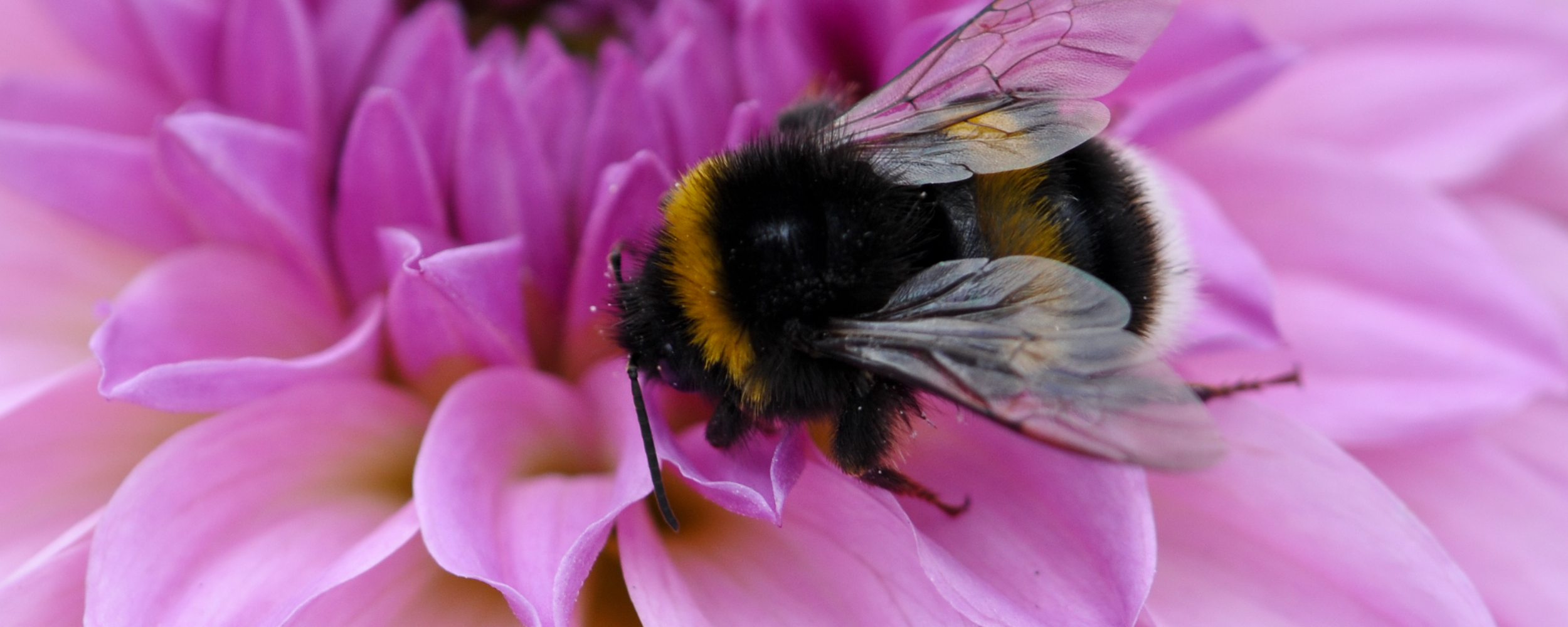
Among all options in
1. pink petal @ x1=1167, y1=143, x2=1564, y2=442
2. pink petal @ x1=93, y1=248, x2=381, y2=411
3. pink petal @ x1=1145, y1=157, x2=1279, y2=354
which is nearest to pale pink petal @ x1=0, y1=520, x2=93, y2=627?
pink petal @ x1=93, y1=248, x2=381, y2=411

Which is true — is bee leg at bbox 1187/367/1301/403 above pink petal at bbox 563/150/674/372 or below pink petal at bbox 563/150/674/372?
below

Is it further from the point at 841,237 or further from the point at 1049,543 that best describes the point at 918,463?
the point at 841,237

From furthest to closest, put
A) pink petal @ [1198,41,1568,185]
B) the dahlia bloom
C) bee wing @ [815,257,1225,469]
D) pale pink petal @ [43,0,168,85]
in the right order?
pink petal @ [1198,41,1568,185] < pale pink petal @ [43,0,168,85] < the dahlia bloom < bee wing @ [815,257,1225,469]

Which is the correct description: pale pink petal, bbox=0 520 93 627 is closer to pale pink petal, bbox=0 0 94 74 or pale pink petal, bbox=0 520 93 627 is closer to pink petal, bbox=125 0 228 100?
pink petal, bbox=125 0 228 100

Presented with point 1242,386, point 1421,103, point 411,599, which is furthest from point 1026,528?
point 1421,103

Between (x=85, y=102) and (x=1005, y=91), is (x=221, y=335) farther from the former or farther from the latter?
(x=1005, y=91)

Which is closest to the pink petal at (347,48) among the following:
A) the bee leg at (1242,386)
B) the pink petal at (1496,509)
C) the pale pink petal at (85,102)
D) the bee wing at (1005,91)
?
the pale pink petal at (85,102)
